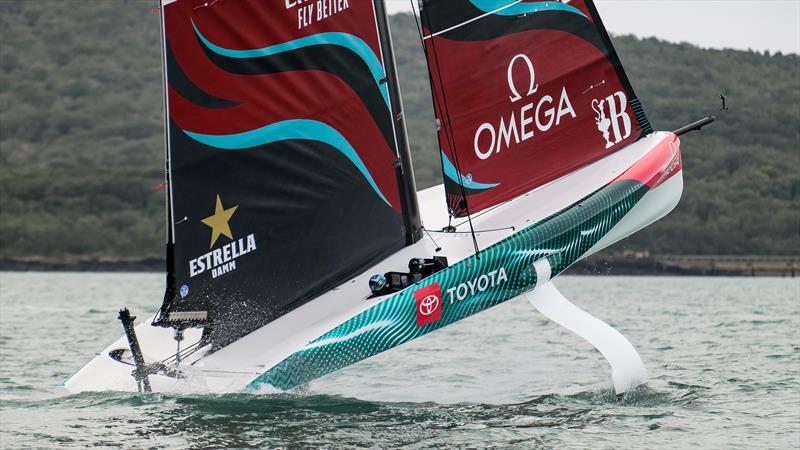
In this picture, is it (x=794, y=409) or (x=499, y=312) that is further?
(x=499, y=312)

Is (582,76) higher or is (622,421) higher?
(582,76)

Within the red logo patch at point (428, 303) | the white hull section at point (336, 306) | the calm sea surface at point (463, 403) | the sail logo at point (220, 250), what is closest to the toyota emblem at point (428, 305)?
the red logo patch at point (428, 303)

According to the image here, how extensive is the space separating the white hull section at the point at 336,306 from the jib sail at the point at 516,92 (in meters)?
0.23

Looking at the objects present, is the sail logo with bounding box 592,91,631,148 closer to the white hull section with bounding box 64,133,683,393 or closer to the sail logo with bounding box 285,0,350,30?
the white hull section with bounding box 64,133,683,393

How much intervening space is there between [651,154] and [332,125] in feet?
10.4

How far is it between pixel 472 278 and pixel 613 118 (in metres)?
2.53

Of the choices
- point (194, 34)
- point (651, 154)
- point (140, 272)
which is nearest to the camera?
point (194, 34)

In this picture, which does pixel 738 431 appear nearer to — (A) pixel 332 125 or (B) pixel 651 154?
(B) pixel 651 154

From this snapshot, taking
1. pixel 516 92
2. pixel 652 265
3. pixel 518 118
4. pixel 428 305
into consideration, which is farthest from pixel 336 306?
pixel 652 265

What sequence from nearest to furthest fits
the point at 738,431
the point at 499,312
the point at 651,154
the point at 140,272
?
the point at 738,431, the point at 651,154, the point at 499,312, the point at 140,272

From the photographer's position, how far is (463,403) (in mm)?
11375

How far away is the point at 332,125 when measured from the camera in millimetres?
11680

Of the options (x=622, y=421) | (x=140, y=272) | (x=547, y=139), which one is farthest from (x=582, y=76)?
(x=140, y=272)

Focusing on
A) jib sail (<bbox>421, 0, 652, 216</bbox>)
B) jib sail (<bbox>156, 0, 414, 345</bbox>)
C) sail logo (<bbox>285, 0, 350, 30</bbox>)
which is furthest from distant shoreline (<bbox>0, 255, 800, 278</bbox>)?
sail logo (<bbox>285, 0, 350, 30</bbox>)
